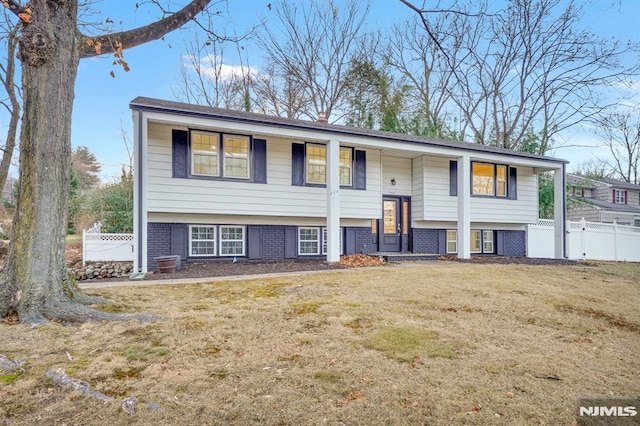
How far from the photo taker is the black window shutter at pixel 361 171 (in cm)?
1172

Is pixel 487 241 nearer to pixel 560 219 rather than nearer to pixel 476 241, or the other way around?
pixel 476 241

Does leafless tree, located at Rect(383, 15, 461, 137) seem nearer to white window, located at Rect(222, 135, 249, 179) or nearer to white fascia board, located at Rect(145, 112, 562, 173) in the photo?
white fascia board, located at Rect(145, 112, 562, 173)

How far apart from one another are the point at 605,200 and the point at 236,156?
103ft

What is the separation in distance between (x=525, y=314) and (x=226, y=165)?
821cm

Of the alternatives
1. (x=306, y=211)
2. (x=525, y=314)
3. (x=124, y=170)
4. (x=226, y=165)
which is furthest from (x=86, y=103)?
(x=525, y=314)

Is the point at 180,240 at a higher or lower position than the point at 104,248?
higher

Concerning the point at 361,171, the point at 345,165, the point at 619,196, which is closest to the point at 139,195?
the point at 345,165

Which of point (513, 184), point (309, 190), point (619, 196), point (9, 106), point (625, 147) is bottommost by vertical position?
point (309, 190)

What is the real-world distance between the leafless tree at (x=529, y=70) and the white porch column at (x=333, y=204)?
12724 millimetres

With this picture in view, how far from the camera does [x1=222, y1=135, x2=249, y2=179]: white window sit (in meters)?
10.1

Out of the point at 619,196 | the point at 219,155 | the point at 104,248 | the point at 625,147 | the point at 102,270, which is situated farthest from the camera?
the point at 625,147

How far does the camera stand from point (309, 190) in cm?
1109

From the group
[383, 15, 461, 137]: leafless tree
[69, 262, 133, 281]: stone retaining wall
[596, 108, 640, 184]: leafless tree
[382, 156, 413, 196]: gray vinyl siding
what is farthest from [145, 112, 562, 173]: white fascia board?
[596, 108, 640, 184]: leafless tree

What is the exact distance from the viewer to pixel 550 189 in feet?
61.9
